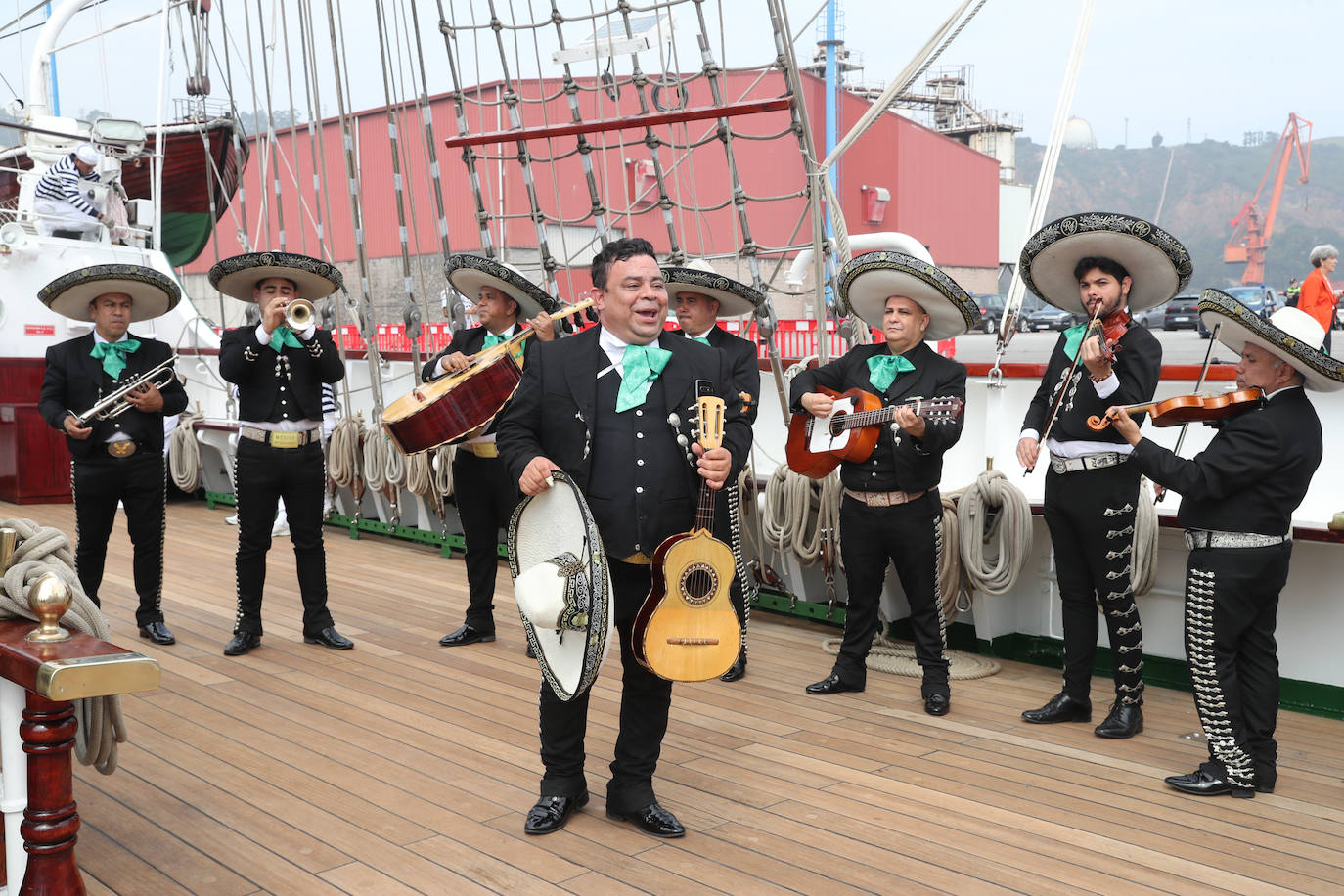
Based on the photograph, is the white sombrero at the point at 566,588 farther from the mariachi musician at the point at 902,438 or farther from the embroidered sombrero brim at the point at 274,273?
the embroidered sombrero brim at the point at 274,273

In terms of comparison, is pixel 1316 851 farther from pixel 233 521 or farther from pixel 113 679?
pixel 233 521

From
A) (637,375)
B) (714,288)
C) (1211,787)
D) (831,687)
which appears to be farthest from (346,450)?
(1211,787)

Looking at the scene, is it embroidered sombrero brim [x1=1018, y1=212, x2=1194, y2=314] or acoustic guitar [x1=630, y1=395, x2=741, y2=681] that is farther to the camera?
embroidered sombrero brim [x1=1018, y1=212, x2=1194, y2=314]

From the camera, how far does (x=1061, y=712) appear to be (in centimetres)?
403

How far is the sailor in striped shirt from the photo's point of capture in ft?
33.5

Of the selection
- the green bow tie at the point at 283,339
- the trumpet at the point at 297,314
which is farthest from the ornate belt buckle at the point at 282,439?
the trumpet at the point at 297,314

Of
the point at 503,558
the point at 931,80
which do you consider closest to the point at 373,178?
the point at 503,558

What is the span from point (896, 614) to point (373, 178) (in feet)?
66.1

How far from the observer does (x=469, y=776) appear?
3.51 meters

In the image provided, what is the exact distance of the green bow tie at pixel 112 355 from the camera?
5.00 meters

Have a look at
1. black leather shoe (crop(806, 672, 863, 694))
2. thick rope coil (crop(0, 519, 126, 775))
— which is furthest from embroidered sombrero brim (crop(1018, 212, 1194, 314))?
thick rope coil (crop(0, 519, 126, 775))

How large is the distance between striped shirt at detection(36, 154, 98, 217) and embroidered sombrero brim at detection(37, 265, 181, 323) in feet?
19.3

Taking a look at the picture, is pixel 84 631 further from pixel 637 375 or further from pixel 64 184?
pixel 64 184

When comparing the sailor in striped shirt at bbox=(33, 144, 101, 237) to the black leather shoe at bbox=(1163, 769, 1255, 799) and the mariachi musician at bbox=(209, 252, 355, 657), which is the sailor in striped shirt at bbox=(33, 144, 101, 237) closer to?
the mariachi musician at bbox=(209, 252, 355, 657)
